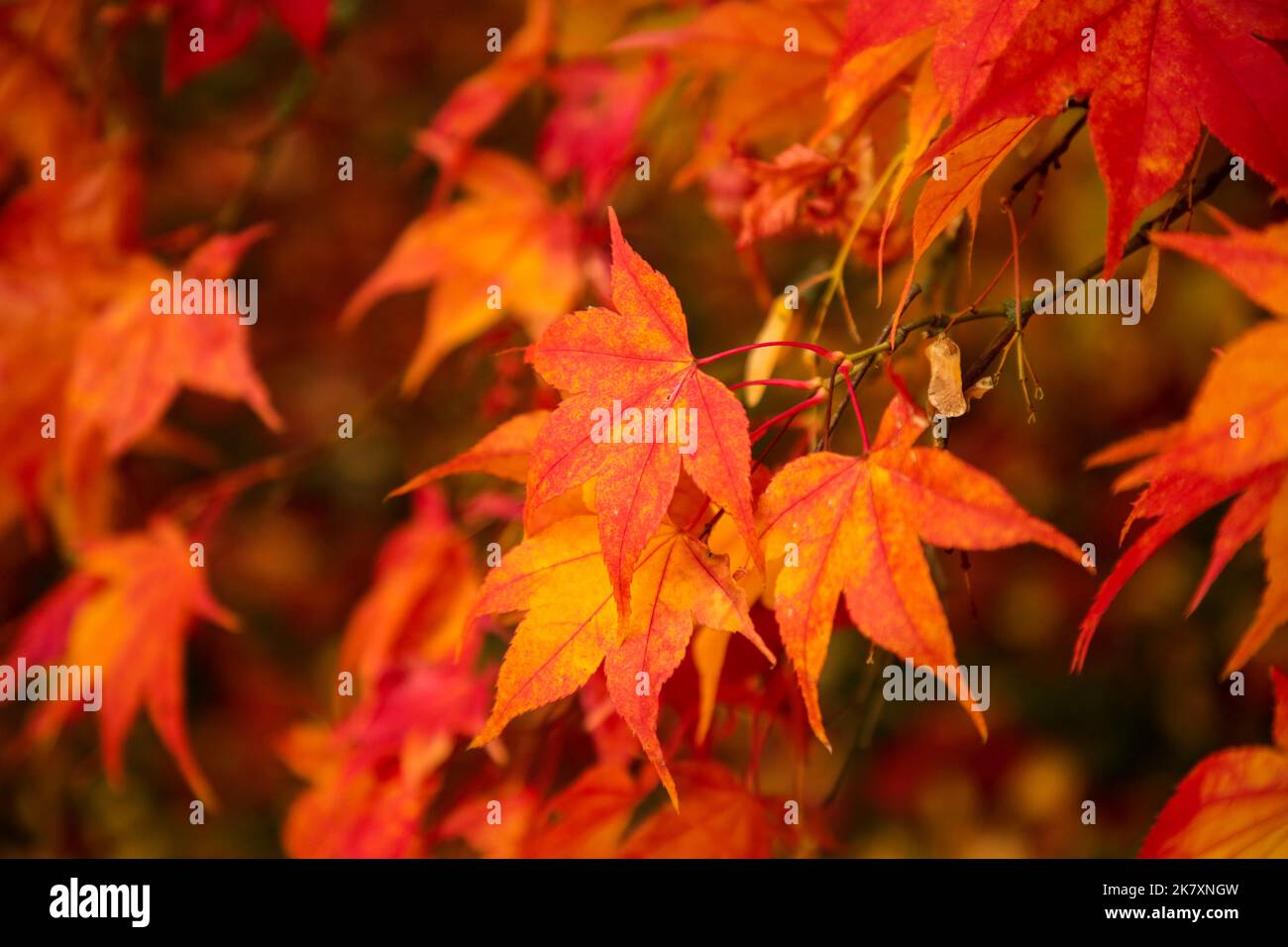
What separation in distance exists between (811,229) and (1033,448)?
780 mm

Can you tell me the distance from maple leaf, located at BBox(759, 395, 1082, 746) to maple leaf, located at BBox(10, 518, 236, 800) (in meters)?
0.49

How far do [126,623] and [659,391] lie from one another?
58 cm

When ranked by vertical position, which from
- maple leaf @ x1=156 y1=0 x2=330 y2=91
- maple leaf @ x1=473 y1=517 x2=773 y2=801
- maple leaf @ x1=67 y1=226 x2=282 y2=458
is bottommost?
maple leaf @ x1=473 y1=517 x2=773 y2=801

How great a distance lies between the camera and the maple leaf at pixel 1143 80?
380 millimetres

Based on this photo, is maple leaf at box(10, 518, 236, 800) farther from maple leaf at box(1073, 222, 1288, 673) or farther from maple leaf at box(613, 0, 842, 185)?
maple leaf at box(1073, 222, 1288, 673)

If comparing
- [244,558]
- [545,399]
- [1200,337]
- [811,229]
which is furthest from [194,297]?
[1200,337]

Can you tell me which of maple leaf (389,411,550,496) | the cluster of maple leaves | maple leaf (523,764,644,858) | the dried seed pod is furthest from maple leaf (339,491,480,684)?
the dried seed pod

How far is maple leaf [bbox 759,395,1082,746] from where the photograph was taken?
1.27 ft

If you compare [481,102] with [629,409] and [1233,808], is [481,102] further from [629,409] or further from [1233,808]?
[1233,808]

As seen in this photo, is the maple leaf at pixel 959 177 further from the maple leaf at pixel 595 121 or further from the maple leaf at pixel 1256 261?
the maple leaf at pixel 595 121

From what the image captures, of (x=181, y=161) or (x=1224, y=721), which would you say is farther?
(x=181, y=161)

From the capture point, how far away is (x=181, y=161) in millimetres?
1568

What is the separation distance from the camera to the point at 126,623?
0.83m

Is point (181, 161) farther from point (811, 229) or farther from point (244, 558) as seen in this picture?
point (811, 229)
